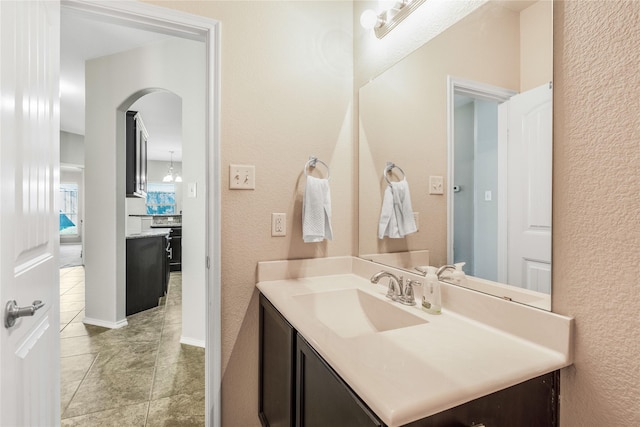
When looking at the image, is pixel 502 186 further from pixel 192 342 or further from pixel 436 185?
pixel 192 342

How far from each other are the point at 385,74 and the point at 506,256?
99 cm

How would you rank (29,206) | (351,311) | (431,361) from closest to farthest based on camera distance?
(431,361)
(29,206)
(351,311)

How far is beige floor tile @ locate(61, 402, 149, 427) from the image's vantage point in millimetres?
1676

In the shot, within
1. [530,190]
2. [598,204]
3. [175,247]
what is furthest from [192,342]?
[175,247]

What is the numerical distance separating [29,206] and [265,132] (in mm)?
932

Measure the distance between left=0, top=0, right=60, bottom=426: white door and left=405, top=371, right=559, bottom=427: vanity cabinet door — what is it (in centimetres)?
104

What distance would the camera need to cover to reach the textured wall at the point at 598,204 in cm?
67

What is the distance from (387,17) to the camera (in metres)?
1.45

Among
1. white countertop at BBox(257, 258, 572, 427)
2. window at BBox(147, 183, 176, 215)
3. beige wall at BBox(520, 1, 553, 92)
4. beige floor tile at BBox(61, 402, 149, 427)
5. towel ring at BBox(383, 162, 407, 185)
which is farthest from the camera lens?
window at BBox(147, 183, 176, 215)

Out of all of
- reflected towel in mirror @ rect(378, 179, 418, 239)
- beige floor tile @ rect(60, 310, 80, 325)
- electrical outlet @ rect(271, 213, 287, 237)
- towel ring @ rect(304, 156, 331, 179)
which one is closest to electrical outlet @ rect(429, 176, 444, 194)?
Result: reflected towel in mirror @ rect(378, 179, 418, 239)

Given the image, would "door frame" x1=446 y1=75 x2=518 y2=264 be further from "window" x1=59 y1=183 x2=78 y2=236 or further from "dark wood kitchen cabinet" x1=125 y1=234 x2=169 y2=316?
"window" x1=59 y1=183 x2=78 y2=236

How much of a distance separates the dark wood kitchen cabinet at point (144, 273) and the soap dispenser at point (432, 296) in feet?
10.4

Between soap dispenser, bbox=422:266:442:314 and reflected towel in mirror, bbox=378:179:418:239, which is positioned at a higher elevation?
reflected towel in mirror, bbox=378:179:418:239

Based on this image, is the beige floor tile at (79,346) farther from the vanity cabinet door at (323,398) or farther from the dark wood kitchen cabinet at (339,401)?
the vanity cabinet door at (323,398)
